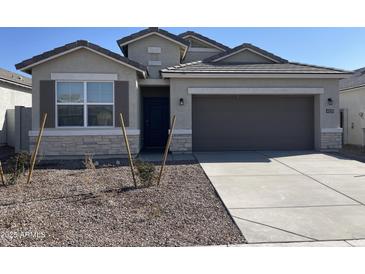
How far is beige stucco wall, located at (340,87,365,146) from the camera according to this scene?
16391 mm

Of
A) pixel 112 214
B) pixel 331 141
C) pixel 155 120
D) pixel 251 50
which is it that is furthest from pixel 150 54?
pixel 112 214

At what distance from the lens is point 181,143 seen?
12.6 meters

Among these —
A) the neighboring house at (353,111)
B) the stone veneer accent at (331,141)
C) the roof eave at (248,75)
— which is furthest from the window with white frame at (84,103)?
the neighboring house at (353,111)

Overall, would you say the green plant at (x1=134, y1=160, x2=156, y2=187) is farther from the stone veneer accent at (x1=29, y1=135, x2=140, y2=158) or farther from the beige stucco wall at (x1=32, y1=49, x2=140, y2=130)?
the beige stucco wall at (x1=32, y1=49, x2=140, y2=130)

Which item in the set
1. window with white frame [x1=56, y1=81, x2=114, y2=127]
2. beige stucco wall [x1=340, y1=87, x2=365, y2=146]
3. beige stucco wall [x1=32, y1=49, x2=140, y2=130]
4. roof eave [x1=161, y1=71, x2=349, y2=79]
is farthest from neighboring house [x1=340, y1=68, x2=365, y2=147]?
window with white frame [x1=56, y1=81, x2=114, y2=127]

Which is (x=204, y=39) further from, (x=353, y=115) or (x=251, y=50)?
(x=353, y=115)

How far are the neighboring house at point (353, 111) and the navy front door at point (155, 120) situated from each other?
32.9 feet

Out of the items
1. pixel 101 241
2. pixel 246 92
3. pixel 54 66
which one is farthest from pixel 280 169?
pixel 54 66

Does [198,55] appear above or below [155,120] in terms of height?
above

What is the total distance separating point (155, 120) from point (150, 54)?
10.4 feet

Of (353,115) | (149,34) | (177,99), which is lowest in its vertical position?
(353,115)

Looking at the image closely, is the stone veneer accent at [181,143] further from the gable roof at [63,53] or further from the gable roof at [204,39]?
the gable roof at [204,39]

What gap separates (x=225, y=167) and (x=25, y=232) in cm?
634
